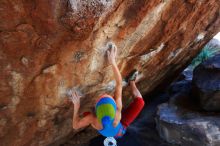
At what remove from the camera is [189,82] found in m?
5.80

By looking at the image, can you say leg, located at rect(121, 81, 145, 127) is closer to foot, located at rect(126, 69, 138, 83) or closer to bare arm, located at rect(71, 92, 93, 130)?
foot, located at rect(126, 69, 138, 83)

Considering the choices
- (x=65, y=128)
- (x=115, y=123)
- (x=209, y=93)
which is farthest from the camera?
(x=209, y=93)

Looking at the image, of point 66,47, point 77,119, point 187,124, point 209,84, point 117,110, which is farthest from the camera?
point 209,84

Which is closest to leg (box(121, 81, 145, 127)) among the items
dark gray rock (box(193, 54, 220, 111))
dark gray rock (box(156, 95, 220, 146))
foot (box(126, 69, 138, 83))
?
foot (box(126, 69, 138, 83))

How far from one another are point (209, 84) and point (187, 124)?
0.64 meters

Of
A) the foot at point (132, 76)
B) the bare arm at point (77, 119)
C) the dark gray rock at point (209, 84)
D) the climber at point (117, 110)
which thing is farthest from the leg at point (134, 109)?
the dark gray rock at point (209, 84)

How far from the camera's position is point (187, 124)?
14.4 feet

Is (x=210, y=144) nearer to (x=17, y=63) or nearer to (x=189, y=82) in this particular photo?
(x=189, y=82)

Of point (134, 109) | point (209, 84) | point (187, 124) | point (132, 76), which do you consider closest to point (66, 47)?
point (134, 109)

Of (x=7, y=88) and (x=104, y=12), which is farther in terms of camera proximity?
(x=7, y=88)

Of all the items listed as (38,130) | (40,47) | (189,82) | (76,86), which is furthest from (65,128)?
(189,82)

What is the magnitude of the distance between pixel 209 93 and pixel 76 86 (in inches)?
78.7

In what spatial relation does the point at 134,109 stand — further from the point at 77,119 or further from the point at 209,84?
the point at 209,84

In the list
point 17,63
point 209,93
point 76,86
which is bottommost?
point 209,93
